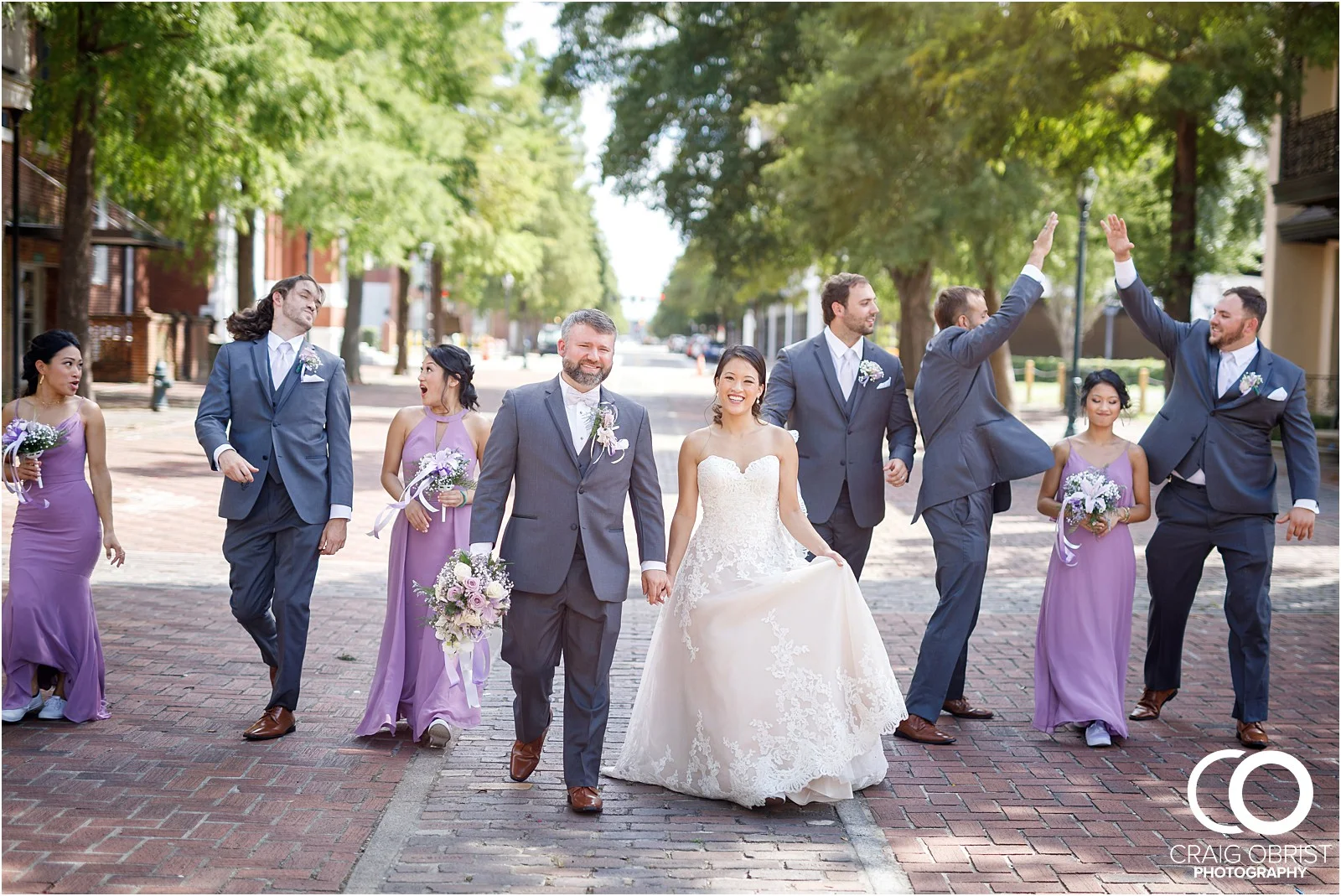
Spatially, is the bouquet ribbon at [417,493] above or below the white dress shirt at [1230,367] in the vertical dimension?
below

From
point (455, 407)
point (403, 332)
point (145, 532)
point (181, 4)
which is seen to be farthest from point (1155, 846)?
point (403, 332)

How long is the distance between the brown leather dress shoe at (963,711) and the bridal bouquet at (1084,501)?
35.4 inches

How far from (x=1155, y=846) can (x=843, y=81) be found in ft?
76.9

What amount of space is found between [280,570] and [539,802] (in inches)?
68.8

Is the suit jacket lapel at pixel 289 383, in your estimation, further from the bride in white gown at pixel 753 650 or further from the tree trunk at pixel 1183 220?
the tree trunk at pixel 1183 220

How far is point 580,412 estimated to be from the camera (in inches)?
215

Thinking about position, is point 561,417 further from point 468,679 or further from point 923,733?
point 923,733

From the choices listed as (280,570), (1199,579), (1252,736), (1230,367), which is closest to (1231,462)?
A: (1230,367)

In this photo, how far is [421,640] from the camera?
21.4 feet

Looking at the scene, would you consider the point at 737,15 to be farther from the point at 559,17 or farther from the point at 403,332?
the point at 403,332

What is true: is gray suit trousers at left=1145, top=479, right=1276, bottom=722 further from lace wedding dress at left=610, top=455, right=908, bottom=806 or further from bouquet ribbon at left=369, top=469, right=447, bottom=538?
bouquet ribbon at left=369, top=469, right=447, bottom=538

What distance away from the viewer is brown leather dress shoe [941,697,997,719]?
23.3 feet

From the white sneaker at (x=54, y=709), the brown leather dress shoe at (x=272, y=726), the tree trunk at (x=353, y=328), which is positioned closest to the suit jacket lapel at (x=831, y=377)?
the brown leather dress shoe at (x=272, y=726)

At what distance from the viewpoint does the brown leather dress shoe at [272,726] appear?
6309 mm
